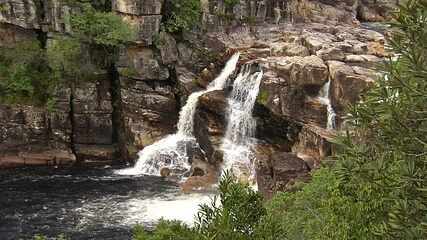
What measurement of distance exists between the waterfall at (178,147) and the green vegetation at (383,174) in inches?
828

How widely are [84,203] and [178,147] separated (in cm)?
803

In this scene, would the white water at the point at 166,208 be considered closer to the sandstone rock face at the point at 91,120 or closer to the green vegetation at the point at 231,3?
the sandstone rock face at the point at 91,120

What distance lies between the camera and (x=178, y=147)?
34.8 metres

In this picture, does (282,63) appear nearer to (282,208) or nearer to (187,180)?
(187,180)

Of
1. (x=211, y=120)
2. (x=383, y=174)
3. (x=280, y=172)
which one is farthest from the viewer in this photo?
(x=211, y=120)

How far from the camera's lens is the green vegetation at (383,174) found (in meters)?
7.81

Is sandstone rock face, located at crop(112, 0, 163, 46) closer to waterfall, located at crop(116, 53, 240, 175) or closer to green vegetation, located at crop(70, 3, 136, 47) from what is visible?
green vegetation, located at crop(70, 3, 136, 47)

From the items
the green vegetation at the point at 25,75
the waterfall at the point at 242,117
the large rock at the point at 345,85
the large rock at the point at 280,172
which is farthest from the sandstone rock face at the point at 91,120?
the large rock at the point at 345,85

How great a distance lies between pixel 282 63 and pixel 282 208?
1468 cm

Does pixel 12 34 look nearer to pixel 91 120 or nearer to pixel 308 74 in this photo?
pixel 91 120

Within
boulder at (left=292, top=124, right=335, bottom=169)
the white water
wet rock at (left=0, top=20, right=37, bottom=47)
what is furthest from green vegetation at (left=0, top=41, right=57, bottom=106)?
boulder at (left=292, top=124, right=335, bottom=169)

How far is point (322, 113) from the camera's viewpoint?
30453mm

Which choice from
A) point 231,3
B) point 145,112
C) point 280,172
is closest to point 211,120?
point 145,112

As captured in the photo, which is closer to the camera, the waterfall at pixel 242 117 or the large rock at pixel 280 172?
the large rock at pixel 280 172
